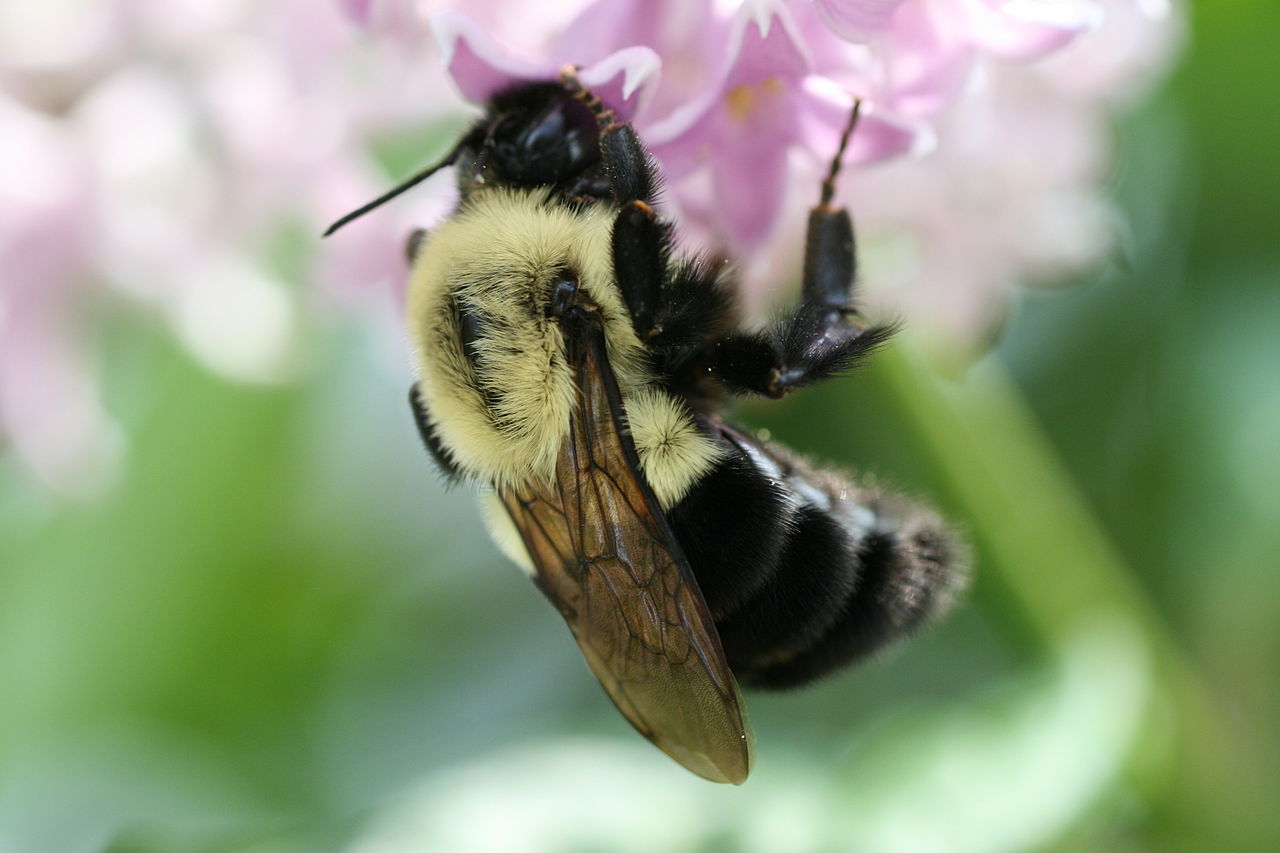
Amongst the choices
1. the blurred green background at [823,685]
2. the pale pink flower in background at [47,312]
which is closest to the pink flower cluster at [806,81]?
the blurred green background at [823,685]

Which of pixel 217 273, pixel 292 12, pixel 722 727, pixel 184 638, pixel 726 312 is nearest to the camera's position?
pixel 722 727

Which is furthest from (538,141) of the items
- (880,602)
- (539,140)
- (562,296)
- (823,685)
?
(823,685)

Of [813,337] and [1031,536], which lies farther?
[1031,536]

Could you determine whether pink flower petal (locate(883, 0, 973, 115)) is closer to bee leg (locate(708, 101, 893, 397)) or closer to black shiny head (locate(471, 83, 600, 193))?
bee leg (locate(708, 101, 893, 397))

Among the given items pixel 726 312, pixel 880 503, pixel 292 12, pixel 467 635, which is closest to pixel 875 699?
pixel 467 635

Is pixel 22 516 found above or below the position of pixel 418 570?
above

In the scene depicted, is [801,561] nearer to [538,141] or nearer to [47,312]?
[538,141]

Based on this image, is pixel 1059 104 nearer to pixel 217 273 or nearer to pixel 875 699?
pixel 875 699
